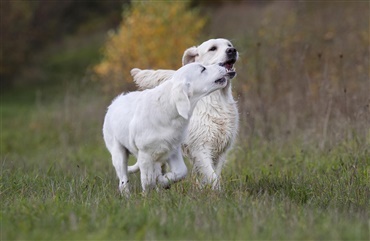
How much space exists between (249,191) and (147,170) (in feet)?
3.03

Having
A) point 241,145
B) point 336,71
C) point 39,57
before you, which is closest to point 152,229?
point 241,145

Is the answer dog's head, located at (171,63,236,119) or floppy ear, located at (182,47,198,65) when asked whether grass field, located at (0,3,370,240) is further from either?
floppy ear, located at (182,47,198,65)

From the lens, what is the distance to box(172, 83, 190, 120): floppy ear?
231 inches

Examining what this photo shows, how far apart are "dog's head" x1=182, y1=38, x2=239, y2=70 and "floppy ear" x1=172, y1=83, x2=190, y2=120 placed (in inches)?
45.4

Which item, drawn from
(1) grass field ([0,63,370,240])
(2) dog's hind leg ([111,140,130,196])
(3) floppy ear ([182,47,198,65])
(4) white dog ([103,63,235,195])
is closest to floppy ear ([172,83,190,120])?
(4) white dog ([103,63,235,195])

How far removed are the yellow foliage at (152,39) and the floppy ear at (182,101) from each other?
995 cm

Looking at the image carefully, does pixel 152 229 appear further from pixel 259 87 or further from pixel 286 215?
pixel 259 87

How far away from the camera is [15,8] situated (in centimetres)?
2622

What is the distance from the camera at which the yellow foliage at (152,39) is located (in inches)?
655

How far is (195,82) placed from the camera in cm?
609

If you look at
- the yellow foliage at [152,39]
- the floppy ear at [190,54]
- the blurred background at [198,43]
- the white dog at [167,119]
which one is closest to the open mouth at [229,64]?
the floppy ear at [190,54]

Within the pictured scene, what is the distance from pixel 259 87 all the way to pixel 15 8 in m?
16.8

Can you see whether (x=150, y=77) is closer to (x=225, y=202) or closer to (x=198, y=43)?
(x=225, y=202)

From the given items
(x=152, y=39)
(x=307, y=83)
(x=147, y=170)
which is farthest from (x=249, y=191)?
(x=152, y=39)
